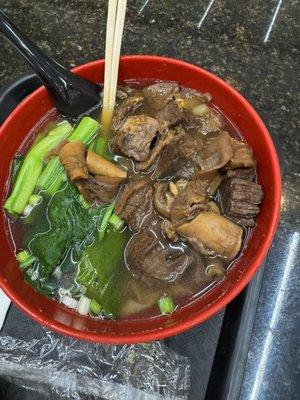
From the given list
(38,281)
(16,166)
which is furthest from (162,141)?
(38,281)

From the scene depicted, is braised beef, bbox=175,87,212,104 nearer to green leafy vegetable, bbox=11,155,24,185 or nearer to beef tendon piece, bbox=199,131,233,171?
beef tendon piece, bbox=199,131,233,171

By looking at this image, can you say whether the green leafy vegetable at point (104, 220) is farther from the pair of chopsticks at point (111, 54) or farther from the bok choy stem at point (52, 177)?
the pair of chopsticks at point (111, 54)

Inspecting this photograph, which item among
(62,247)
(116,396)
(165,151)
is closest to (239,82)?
(165,151)

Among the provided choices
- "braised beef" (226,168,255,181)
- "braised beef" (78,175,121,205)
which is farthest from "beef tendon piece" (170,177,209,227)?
"braised beef" (78,175,121,205)

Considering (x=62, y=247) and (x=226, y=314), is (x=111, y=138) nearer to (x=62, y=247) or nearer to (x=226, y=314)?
(x=62, y=247)

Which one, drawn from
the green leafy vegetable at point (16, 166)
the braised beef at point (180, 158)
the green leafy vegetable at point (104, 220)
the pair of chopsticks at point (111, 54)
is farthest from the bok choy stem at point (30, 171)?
the braised beef at point (180, 158)

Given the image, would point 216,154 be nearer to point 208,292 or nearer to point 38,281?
point 208,292
